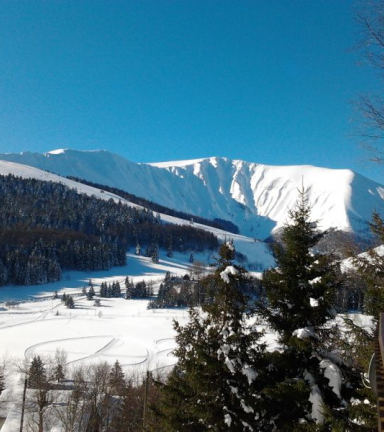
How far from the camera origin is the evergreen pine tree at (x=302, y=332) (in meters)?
8.62

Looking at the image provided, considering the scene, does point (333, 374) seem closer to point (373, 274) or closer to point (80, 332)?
point (373, 274)

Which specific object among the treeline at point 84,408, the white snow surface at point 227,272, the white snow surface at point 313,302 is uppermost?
the white snow surface at point 227,272

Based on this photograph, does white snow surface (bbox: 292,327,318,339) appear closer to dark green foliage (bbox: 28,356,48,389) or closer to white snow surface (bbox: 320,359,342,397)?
white snow surface (bbox: 320,359,342,397)

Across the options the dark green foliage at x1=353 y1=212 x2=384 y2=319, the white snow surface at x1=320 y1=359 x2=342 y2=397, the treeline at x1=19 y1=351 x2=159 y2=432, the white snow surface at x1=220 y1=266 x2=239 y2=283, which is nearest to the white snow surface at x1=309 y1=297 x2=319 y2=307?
the dark green foliage at x1=353 y1=212 x2=384 y2=319

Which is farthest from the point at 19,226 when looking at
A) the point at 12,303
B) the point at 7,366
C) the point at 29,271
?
the point at 7,366

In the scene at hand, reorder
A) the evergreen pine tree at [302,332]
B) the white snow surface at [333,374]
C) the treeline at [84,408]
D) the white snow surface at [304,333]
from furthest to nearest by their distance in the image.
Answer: the treeline at [84,408]
the white snow surface at [304,333]
the evergreen pine tree at [302,332]
the white snow surface at [333,374]

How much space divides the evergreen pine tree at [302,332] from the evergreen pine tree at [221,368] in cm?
67

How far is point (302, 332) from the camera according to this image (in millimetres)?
8859

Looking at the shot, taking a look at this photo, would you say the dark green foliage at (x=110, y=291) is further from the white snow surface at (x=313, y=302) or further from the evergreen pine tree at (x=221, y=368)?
the white snow surface at (x=313, y=302)

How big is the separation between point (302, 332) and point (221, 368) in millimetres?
2575

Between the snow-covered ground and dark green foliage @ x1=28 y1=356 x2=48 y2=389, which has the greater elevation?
dark green foliage @ x1=28 y1=356 x2=48 y2=389

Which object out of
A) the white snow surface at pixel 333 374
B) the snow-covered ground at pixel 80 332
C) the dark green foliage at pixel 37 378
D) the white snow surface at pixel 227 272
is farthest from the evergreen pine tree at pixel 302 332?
the snow-covered ground at pixel 80 332

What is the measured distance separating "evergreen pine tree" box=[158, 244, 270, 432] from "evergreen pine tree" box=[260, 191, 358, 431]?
0.67m

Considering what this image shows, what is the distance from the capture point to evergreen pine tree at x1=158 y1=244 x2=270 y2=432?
9789mm
